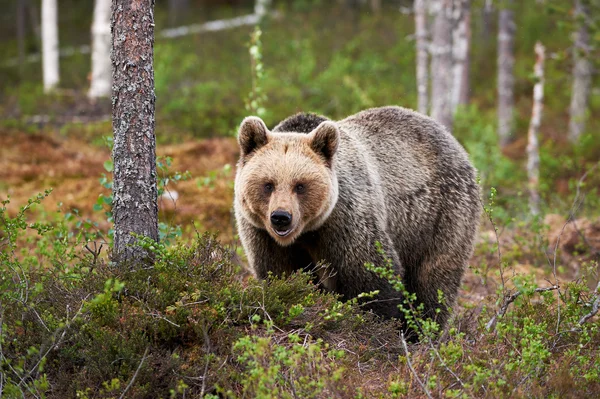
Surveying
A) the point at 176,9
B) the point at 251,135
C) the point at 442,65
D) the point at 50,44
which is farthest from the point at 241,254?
the point at 176,9

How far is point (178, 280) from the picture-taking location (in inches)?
193

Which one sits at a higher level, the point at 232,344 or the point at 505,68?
the point at 505,68

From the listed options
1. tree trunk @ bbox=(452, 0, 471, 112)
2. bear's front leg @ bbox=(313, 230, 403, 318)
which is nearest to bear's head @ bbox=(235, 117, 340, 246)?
bear's front leg @ bbox=(313, 230, 403, 318)

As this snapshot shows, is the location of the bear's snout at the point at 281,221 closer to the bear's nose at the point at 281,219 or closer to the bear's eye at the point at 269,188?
the bear's nose at the point at 281,219

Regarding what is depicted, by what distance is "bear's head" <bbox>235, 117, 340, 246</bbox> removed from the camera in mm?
5207

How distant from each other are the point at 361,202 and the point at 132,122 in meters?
1.86

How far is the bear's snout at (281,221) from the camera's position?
501 cm

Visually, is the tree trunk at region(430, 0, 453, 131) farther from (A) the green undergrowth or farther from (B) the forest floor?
Answer: (A) the green undergrowth

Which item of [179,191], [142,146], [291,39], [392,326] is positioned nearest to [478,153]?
[179,191]

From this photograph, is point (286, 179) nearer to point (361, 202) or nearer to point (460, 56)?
point (361, 202)

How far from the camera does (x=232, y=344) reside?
4.52 metres

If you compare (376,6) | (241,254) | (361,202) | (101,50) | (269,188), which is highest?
(376,6)

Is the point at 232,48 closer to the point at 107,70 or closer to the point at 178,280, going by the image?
the point at 107,70

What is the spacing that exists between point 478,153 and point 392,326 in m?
Result: 7.00
